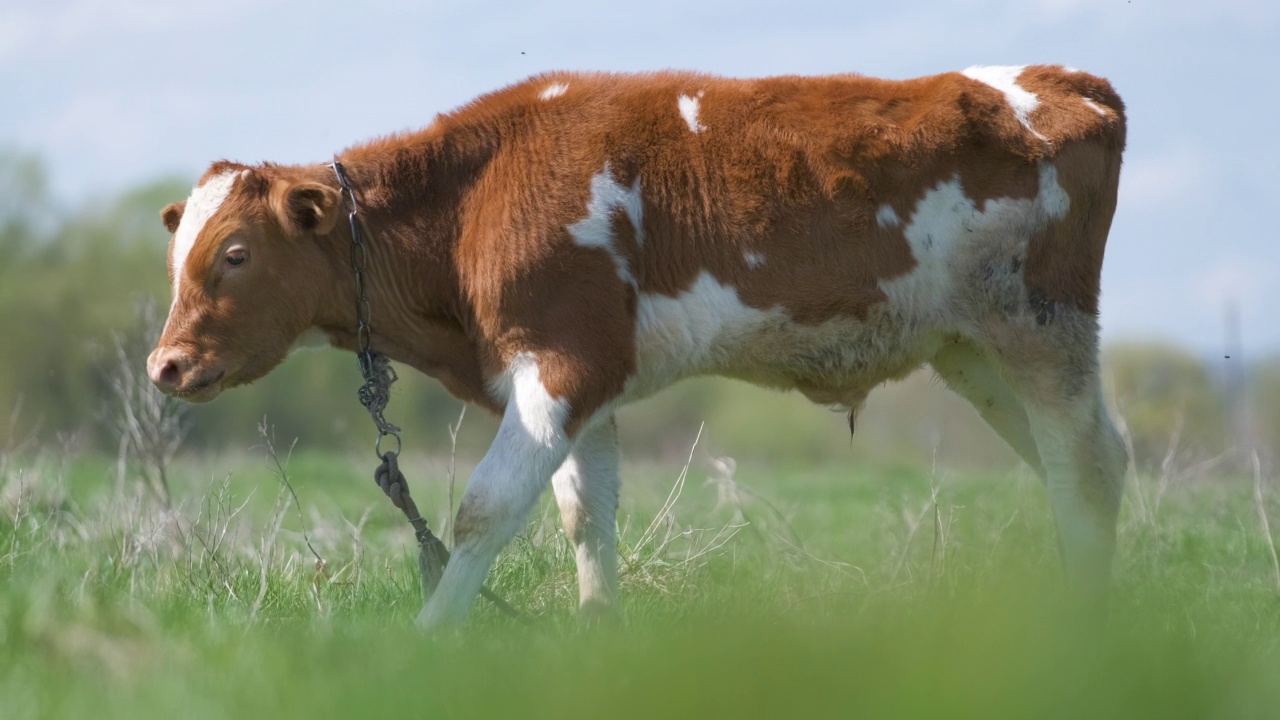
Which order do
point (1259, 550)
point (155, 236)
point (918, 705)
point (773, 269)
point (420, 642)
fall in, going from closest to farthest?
point (918, 705) < point (420, 642) < point (773, 269) < point (1259, 550) < point (155, 236)

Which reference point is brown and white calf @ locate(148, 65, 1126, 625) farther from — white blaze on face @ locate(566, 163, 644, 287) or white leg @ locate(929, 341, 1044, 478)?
white leg @ locate(929, 341, 1044, 478)

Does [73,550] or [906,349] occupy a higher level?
[906,349]

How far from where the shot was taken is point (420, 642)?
15.2ft

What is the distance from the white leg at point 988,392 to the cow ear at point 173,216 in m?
3.85

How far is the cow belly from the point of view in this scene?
6270 millimetres

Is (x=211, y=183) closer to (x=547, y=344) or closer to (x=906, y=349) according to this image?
(x=547, y=344)

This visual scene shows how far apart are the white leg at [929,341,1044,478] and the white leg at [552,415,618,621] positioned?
5.83 ft

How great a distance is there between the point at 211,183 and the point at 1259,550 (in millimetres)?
6577

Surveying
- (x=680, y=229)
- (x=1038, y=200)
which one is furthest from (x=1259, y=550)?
(x=680, y=229)

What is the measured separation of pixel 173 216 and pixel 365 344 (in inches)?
44.3

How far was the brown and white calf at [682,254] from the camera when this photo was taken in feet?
20.2

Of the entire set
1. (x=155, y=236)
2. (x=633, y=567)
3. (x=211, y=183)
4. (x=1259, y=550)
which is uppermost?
(x=211, y=183)

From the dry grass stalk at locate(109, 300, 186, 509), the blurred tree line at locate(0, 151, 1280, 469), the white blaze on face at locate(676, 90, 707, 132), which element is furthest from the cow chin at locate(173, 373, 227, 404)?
the blurred tree line at locate(0, 151, 1280, 469)

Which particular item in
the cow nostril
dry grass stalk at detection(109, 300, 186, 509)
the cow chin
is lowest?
dry grass stalk at detection(109, 300, 186, 509)
